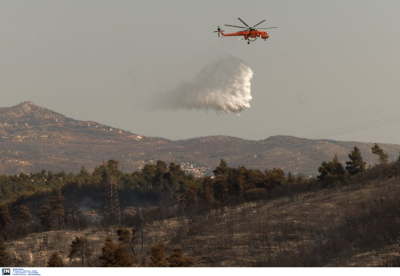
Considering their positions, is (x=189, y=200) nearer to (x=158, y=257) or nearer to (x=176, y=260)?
(x=176, y=260)

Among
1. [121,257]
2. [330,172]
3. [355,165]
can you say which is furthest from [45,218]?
[355,165]

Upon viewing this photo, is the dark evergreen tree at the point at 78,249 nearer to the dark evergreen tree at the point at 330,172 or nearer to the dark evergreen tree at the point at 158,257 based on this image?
the dark evergreen tree at the point at 158,257

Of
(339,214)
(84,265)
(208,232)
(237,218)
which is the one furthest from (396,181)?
(84,265)

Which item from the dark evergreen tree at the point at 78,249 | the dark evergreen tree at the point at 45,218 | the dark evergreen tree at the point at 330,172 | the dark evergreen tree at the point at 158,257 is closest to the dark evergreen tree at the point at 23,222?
the dark evergreen tree at the point at 45,218

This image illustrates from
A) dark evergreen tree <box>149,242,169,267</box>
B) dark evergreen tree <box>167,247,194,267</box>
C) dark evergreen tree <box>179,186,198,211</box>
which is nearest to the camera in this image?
dark evergreen tree <box>149,242,169,267</box>

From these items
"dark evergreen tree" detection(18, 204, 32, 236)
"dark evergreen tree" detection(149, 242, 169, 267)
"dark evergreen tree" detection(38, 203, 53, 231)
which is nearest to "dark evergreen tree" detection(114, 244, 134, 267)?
"dark evergreen tree" detection(149, 242, 169, 267)

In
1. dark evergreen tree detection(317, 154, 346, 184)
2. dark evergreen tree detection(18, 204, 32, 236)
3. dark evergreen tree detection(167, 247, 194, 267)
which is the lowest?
dark evergreen tree detection(167, 247, 194, 267)

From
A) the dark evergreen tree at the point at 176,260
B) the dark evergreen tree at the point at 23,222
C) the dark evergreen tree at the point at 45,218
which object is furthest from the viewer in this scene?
the dark evergreen tree at the point at 45,218

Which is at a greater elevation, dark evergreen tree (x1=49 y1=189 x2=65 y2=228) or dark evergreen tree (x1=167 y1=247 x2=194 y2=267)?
dark evergreen tree (x1=49 y1=189 x2=65 y2=228)

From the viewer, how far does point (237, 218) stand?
12788cm

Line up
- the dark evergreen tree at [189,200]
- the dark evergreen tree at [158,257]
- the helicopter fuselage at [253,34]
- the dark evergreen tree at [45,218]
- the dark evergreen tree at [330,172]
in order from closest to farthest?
the dark evergreen tree at [158,257] < the helicopter fuselage at [253,34] < the dark evergreen tree at [45,218] < the dark evergreen tree at [330,172] < the dark evergreen tree at [189,200]

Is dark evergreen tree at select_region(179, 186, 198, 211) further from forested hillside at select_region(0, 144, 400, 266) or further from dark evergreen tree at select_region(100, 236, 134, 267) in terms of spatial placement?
dark evergreen tree at select_region(100, 236, 134, 267)

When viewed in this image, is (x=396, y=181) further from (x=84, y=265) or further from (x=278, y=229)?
(x=84, y=265)

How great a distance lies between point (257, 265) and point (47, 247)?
46.7 meters
